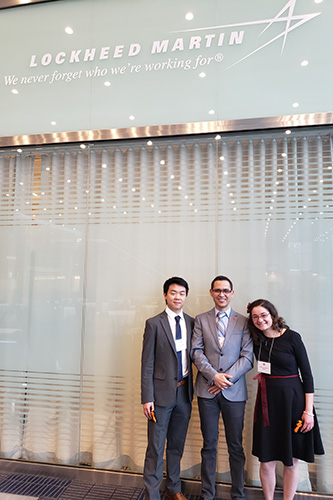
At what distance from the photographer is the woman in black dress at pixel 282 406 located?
240cm

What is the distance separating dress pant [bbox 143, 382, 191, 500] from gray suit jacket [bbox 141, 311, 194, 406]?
0.26 feet

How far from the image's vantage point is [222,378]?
2.50m

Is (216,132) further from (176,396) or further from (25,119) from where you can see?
(176,396)

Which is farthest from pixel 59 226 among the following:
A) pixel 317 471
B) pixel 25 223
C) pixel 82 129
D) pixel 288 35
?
pixel 317 471

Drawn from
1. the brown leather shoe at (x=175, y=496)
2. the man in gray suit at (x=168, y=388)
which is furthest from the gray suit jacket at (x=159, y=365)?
the brown leather shoe at (x=175, y=496)

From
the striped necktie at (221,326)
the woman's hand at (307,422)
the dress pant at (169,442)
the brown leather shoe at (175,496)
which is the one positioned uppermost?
the striped necktie at (221,326)

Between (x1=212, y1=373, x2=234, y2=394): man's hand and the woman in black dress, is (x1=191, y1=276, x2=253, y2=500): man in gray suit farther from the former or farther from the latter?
the woman in black dress

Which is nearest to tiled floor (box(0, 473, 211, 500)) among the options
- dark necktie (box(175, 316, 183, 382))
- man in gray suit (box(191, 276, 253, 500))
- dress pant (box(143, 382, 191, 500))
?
dress pant (box(143, 382, 191, 500))

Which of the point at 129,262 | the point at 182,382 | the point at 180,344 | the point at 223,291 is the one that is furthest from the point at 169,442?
the point at 129,262

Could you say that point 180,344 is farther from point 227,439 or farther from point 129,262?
point 129,262

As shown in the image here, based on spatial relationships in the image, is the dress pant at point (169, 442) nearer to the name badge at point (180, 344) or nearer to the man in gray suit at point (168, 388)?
the man in gray suit at point (168, 388)

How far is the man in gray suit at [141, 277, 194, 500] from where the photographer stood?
259cm

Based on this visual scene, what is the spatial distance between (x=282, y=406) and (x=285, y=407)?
0.07 feet

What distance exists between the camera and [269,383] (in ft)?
8.16
